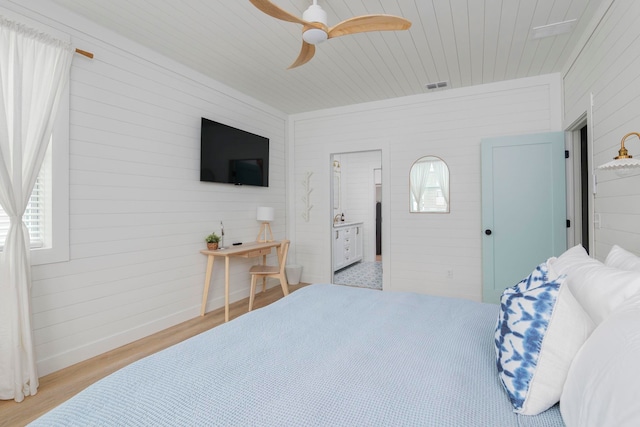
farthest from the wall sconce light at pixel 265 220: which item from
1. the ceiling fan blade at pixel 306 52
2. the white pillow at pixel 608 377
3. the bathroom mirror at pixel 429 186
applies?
the white pillow at pixel 608 377

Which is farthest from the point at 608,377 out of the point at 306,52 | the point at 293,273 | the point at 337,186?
the point at 337,186

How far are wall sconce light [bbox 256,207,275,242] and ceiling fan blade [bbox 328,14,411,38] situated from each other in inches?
99.6

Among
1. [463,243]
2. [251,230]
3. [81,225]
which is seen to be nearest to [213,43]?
[81,225]

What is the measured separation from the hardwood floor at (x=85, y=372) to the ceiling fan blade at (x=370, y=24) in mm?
2898

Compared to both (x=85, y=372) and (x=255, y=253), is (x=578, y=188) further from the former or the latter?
(x=85, y=372)

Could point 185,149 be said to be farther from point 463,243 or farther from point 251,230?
point 463,243

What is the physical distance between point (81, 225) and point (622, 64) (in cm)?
398

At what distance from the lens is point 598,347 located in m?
0.81

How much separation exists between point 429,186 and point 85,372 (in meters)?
3.94

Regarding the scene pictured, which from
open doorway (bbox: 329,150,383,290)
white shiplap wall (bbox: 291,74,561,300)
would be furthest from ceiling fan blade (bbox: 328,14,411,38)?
open doorway (bbox: 329,150,383,290)

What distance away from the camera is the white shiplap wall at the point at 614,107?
1857mm

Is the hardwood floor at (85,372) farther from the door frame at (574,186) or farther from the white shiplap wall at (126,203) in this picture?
the door frame at (574,186)

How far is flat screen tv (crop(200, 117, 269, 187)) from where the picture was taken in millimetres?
3496

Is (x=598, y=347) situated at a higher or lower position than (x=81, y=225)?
lower
